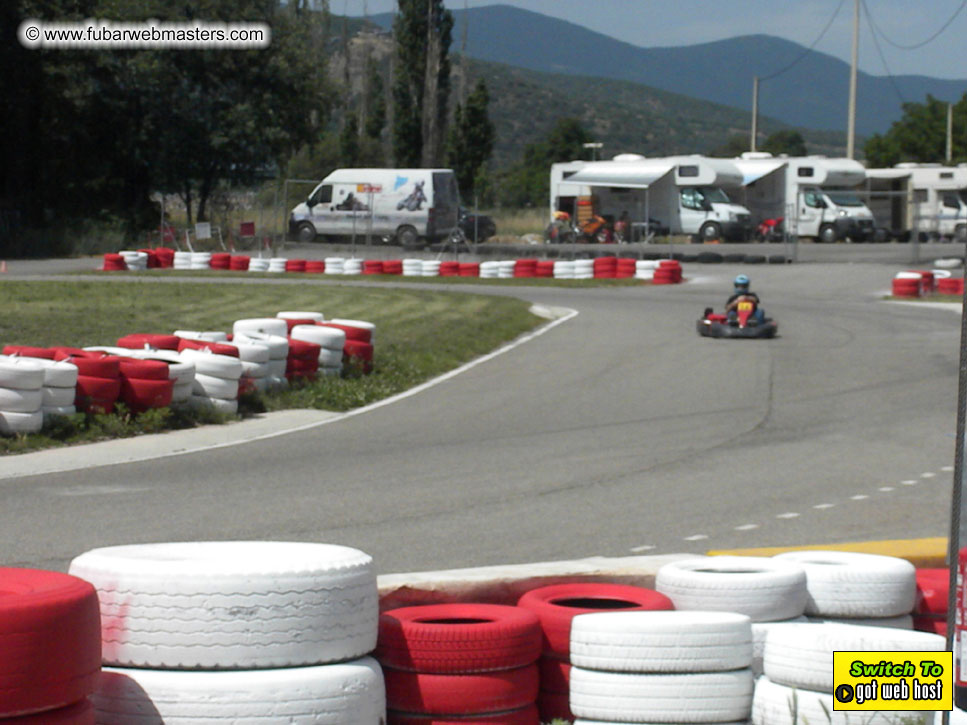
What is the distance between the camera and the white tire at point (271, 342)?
15070 mm

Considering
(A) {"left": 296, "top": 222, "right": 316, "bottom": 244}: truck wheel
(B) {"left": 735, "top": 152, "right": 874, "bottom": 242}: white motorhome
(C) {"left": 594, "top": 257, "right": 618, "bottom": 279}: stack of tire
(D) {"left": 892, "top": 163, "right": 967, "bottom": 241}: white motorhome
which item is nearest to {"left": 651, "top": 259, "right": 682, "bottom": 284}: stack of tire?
(C) {"left": 594, "top": 257, "right": 618, "bottom": 279}: stack of tire

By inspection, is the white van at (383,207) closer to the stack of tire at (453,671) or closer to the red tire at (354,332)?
the red tire at (354,332)

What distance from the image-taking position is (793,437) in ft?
43.3

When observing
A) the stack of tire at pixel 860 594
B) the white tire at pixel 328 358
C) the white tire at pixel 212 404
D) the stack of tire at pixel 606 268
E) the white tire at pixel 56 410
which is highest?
the stack of tire at pixel 606 268

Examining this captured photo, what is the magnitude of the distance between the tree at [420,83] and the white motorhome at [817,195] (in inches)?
1211

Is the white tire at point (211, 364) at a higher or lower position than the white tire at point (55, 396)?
higher

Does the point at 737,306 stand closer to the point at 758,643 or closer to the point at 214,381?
the point at 214,381

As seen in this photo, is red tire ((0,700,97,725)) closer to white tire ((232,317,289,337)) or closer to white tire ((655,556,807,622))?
white tire ((655,556,807,622))

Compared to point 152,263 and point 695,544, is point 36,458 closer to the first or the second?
point 695,544

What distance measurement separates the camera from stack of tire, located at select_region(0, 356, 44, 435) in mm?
11633

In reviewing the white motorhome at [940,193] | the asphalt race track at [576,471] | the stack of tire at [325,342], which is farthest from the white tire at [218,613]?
the white motorhome at [940,193]

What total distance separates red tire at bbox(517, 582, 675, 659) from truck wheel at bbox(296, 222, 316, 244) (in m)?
40.0

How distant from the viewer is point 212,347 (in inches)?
562

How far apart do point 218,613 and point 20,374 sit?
26.8 ft
